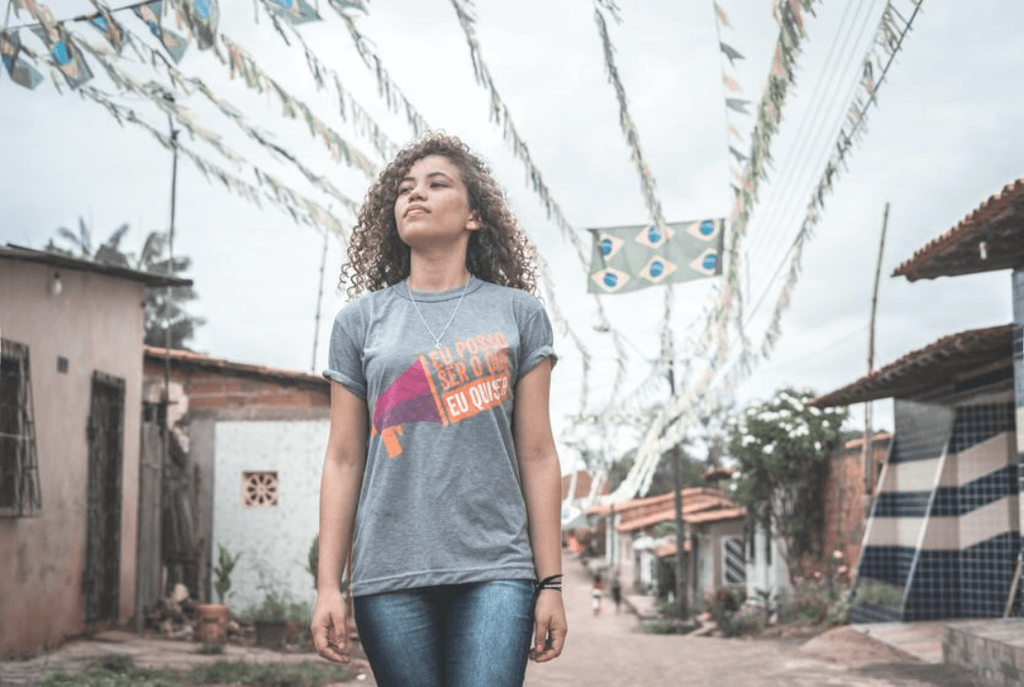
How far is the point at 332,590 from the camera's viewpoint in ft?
6.82

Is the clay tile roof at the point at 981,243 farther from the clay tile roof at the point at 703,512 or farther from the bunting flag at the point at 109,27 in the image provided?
the clay tile roof at the point at 703,512

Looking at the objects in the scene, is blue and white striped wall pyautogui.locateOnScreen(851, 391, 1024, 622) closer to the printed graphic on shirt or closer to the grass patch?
the grass patch

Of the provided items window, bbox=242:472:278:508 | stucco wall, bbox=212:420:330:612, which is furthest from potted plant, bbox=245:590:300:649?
window, bbox=242:472:278:508

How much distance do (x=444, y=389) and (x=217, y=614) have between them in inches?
395

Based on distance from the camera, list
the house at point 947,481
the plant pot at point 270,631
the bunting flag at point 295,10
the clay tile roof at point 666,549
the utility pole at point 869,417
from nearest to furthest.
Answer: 1. the bunting flag at point 295,10
2. the house at point 947,481
3. the plant pot at point 270,631
4. the utility pole at point 869,417
5. the clay tile roof at point 666,549

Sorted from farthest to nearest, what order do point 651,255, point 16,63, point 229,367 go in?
point 229,367, point 651,255, point 16,63

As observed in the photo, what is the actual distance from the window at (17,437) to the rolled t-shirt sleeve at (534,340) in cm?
722

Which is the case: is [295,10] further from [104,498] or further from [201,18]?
[104,498]

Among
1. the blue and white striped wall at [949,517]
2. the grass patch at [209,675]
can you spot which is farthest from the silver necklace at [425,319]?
A: the blue and white striped wall at [949,517]

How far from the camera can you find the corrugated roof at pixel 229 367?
1294cm

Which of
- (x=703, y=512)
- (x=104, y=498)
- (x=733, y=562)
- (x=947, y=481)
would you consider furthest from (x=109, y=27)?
(x=703, y=512)

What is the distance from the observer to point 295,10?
435cm

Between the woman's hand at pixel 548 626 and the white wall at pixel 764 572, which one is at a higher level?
the woman's hand at pixel 548 626

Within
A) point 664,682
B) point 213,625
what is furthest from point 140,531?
point 664,682
